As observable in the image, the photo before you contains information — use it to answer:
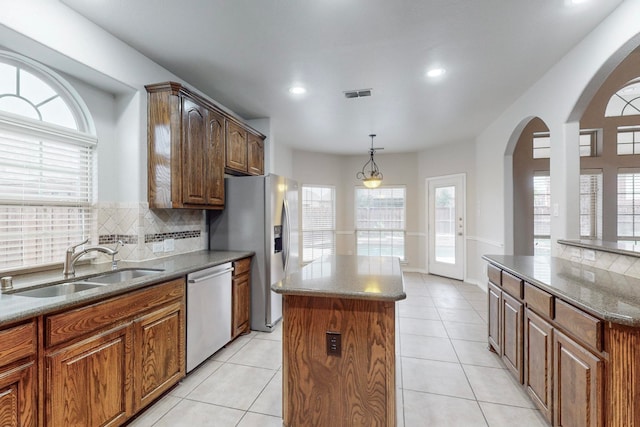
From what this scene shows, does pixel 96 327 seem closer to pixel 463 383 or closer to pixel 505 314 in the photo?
pixel 463 383

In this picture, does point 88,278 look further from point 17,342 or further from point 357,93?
point 357,93

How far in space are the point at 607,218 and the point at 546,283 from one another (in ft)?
14.5

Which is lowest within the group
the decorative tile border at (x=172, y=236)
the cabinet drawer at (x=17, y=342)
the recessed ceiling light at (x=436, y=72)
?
the cabinet drawer at (x=17, y=342)

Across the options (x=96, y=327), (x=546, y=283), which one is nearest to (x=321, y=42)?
(x=546, y=283)

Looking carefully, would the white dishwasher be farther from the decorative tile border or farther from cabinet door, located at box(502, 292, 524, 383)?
cabinet door, located at box(502, 292, 524, 383)

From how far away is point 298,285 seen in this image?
1747 millimetres

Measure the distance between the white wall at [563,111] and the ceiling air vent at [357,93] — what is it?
1782 millimetres

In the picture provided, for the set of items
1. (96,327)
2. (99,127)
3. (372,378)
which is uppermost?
(99,127)

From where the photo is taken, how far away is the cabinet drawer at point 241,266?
120 inches

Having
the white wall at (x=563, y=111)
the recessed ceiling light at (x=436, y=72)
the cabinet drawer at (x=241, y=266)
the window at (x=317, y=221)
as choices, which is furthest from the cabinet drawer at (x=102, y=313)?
the window at (x=317, y=221)

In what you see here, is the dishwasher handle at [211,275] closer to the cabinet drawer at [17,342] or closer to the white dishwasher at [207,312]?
the white dishwasher at [207,312]

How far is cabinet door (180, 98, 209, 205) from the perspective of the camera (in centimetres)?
276

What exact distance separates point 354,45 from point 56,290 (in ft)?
9.19

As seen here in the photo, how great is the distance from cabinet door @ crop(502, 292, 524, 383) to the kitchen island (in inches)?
42.9
